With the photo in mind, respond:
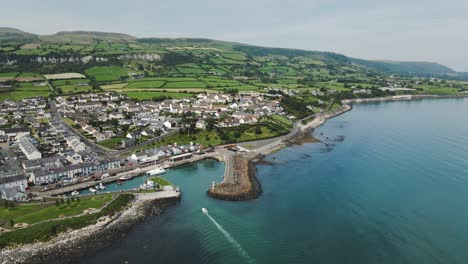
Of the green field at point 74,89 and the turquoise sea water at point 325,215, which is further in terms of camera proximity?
the green field at point 74,89

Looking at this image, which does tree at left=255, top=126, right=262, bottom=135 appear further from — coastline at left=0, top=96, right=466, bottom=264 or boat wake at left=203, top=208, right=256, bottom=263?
boat wake at left=203, top=208, right=256, bottom=263

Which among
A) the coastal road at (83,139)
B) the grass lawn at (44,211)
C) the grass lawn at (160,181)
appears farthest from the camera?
the coastal road at (83,139)

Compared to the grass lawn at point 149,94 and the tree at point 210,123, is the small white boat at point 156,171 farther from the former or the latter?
the grass lawn at point 149,94

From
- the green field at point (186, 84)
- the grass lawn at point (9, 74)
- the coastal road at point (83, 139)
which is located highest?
the green field at point (186, 84)

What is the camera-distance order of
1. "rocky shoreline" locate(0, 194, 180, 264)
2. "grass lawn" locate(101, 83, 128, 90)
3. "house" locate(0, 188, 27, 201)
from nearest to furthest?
"rocky shoreline" locate(0, 194, 180, 264), "house" locate(0, 188, 27, 201), "grass lawn" locate(101, 83, 128, 90)

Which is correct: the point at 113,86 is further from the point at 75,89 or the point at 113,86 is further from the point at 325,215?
the point at 325,215

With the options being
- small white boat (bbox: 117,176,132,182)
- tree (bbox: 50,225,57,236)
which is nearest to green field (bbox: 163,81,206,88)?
small white boat (bbox: 117,176,132,182)

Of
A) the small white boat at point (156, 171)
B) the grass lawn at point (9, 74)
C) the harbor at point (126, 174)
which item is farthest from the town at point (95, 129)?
the grass lawn at point (9, 74)

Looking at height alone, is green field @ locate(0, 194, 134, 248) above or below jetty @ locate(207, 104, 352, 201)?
below

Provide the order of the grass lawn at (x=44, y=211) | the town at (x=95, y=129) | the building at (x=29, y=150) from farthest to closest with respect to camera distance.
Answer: the building at (x=29, y=150)
the town at (x=95, y=129)
the grass lawn at (x=44, y=211)
